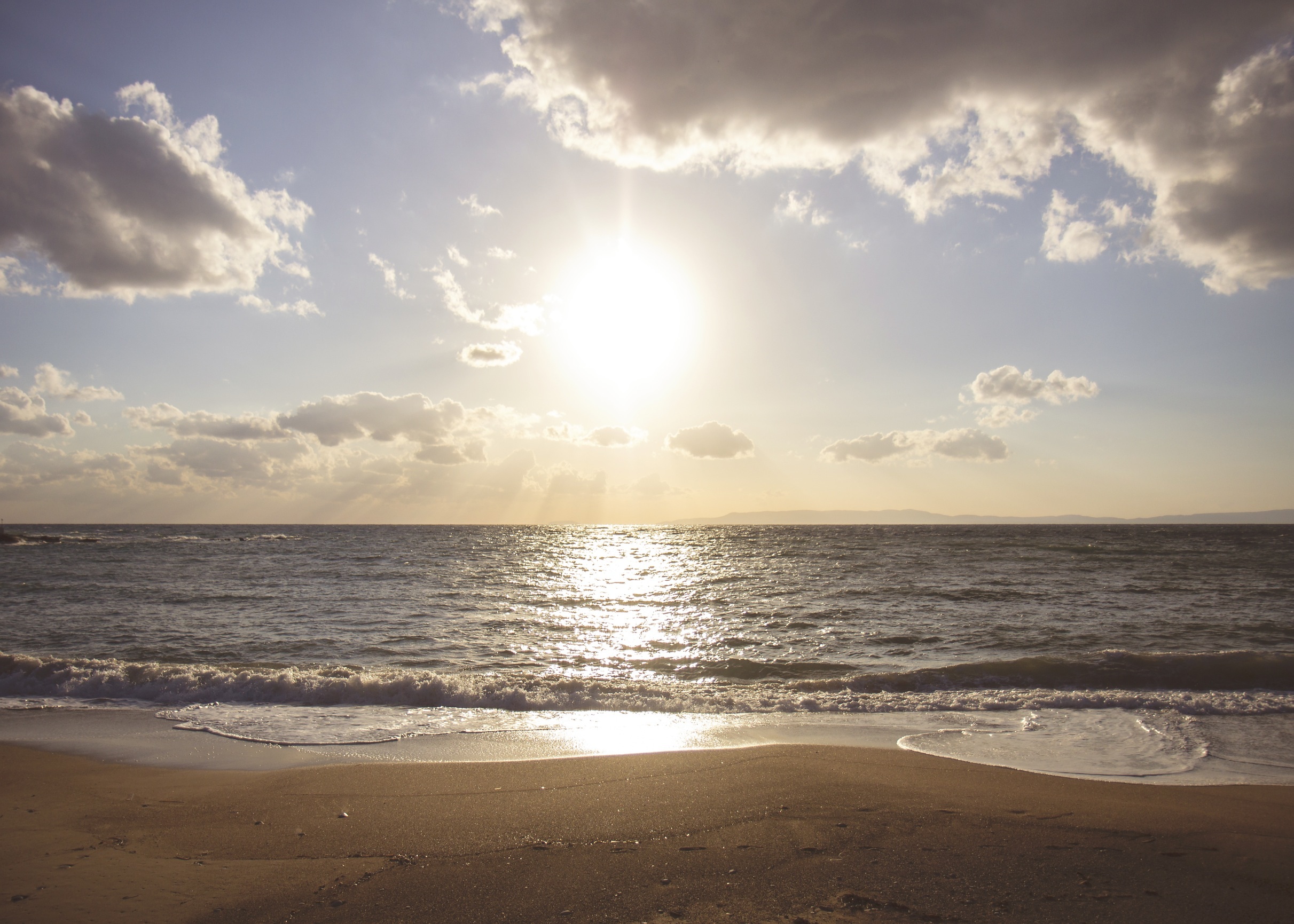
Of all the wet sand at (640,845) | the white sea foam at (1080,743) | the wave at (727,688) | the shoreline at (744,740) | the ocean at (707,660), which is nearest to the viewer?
Answer: the wet sand at (640,845)

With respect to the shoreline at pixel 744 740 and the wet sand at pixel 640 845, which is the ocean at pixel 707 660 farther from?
the wet sand at pixel 640 845

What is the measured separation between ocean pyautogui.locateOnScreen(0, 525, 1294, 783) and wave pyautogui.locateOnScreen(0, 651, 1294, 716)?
0.06 metres

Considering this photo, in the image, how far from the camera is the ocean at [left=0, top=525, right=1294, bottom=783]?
9922 mm

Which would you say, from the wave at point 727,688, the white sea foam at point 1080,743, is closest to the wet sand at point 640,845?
the white sea foam at point 1080,743

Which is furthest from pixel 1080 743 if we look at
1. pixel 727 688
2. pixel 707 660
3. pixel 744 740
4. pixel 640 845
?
pixel 707 660

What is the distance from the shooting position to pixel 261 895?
15.6 ft

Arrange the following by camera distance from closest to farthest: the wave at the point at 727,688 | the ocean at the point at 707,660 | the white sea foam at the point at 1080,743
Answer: the white sea foam at the point at 1080,743 < the ocean at the point at 707,660 < the wave at the point at 727,688

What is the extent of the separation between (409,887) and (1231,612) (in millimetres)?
28013

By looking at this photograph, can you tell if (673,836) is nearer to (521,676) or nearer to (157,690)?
(521,676)

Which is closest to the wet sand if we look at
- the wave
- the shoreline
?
the shoreline

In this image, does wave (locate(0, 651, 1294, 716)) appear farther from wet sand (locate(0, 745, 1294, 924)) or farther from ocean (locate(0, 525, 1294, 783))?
wet sand (locate(0, 745, 1294, 924))

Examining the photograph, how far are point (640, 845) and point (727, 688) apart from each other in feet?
26.6

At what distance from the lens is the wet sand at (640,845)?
Answer: 4.53 metres

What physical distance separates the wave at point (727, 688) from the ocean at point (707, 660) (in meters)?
0.06
